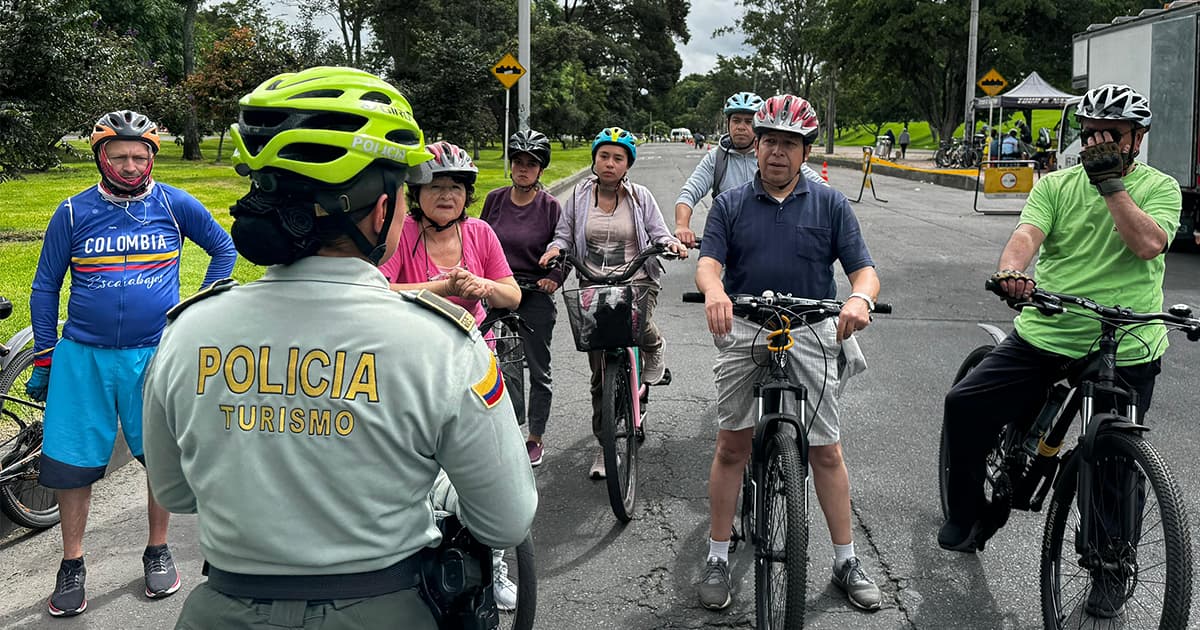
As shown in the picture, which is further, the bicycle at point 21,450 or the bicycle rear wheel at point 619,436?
the bicycle rear wheel at point 619,436

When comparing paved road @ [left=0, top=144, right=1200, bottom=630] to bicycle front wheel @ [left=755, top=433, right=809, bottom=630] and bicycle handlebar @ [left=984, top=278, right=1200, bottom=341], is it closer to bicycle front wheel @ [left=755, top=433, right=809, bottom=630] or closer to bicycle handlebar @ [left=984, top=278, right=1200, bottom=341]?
bicycle front wheel @ [left=755, top=433, right=809, bottom=630]

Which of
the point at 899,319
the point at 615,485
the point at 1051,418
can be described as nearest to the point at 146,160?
the point at 615,485

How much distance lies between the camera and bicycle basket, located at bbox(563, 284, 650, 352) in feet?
15.6

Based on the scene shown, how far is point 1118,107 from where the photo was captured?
3613 millimetres

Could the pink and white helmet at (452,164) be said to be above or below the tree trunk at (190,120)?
below

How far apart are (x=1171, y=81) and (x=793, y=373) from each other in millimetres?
12586

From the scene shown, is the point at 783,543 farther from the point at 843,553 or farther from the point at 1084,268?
the point at 1084,268

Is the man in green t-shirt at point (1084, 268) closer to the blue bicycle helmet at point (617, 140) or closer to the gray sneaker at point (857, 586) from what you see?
the gray sneaker at point (857, 586)

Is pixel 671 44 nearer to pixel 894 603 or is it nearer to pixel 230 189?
pixel 230 189

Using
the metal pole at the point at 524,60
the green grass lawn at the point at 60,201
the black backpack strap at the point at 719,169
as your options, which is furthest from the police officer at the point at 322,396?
the metal pole at the point at 524,60

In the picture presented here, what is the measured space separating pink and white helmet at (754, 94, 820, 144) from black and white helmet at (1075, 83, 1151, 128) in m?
0.99

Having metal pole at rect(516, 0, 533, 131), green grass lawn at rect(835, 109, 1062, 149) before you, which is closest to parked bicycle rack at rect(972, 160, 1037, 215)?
metal pole at rect(516, 0, 533, 131)

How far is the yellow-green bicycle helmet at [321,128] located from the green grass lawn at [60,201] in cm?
649

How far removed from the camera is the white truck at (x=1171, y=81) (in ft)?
43.5
